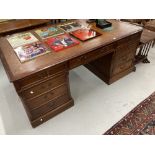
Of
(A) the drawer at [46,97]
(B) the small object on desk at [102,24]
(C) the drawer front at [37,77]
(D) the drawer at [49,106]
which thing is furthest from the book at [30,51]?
(B) the small object on desk at [102,24]

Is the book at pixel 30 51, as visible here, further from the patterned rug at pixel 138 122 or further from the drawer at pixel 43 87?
the patterned rug at pixel 138 122

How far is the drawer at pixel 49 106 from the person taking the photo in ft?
5.05

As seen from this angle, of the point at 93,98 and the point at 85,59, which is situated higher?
the point at 85,59

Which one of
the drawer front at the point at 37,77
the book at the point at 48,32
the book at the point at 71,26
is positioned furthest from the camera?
the book at the point at 71,26

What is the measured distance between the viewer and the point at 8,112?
5.84 feet

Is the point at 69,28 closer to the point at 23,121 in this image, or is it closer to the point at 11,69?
the point at 11,69

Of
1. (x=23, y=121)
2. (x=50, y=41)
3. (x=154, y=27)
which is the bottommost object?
(x=23, y=121)

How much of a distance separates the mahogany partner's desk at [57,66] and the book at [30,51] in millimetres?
51

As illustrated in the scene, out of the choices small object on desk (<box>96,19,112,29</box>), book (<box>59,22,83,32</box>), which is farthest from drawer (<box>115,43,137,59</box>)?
book (<box>59,22,83,32</box>)

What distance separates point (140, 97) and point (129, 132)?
0.58 m

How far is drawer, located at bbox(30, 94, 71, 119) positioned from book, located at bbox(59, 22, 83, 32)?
84 cm

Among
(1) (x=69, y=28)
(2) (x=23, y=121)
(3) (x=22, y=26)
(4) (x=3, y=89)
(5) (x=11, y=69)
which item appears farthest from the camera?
(3) (x=22, y=26)

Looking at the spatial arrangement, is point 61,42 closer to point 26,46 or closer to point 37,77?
point 26,46

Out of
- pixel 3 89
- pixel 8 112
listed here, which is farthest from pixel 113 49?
pixel 3 89
